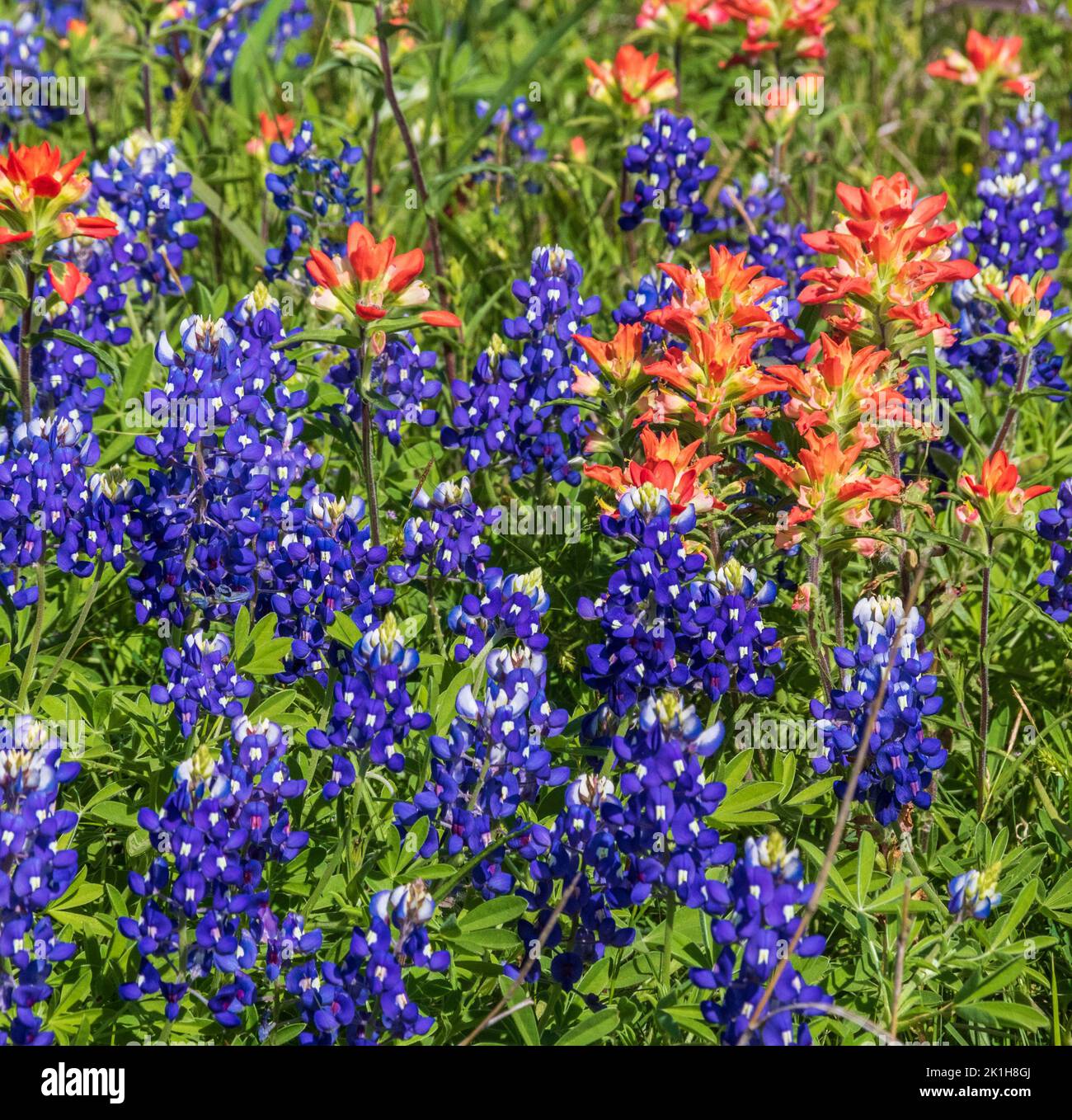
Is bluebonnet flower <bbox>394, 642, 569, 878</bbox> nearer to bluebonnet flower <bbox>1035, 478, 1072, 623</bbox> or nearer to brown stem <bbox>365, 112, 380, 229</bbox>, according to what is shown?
bluebonnet flower <bbox>1035, 478, 1072, 623</bbox>

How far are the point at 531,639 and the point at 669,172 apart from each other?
7.63 feet

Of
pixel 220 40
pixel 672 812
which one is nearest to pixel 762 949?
pixel 672 812

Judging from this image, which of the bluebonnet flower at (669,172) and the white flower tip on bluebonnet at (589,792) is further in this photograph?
the bluebonnet flower at (669,172)

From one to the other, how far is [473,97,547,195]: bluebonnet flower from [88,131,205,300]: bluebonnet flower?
1540 mm

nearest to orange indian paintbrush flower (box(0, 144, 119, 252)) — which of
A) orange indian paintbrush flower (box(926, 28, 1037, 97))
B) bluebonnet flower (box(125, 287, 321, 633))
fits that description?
bluebonnet flower (box(125, 287, 321, 633))

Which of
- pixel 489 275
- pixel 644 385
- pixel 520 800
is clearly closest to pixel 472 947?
pixel 520 800

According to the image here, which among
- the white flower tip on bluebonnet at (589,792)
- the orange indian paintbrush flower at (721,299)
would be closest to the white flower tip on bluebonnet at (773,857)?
the white flower tip on bluebonnet at (589,792)

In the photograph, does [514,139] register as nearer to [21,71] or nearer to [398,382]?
[21,71]

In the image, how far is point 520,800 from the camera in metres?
2.94

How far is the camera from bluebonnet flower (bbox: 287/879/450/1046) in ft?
8.36

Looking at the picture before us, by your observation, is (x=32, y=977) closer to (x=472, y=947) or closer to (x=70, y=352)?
(x=472, y=947)

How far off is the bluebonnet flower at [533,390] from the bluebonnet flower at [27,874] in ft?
5.51

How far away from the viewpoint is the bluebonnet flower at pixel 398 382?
3.89m

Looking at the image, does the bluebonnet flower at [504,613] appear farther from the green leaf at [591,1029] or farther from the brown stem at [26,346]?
the brown stem at [26,346]
